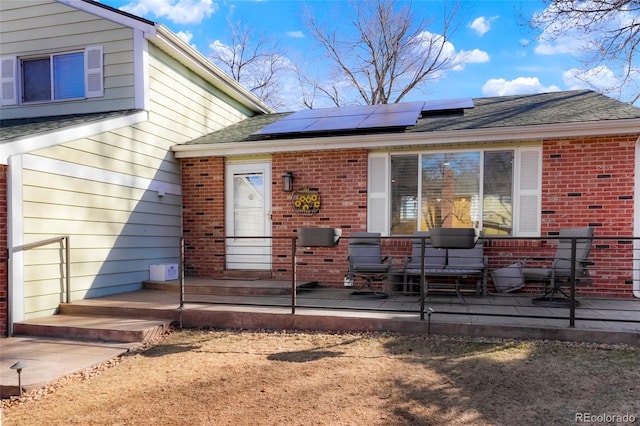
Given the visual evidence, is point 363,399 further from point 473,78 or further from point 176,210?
point 473,78

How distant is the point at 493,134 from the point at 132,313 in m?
5.73

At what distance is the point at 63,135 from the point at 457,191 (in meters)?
5.91

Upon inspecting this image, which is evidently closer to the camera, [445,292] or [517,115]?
[445,292]

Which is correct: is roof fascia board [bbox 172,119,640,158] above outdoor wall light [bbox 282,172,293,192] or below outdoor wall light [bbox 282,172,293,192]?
above

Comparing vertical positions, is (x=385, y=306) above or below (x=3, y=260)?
below

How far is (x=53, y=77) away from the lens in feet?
24.4

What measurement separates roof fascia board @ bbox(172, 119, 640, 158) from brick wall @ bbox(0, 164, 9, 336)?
3.11 meters

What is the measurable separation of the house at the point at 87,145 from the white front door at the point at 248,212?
109 cm

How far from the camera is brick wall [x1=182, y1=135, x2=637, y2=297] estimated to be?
5.93 meters

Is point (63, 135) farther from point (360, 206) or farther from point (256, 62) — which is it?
point (256, 62)

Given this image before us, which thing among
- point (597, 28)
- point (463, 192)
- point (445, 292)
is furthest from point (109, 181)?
point (597, 28)

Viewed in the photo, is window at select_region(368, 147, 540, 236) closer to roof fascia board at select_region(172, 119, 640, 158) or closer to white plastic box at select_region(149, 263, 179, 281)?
roof fascia board at select_region(172, 119, 640, 158)

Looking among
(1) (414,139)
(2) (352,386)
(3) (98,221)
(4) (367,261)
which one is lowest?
(2) (352,386)
